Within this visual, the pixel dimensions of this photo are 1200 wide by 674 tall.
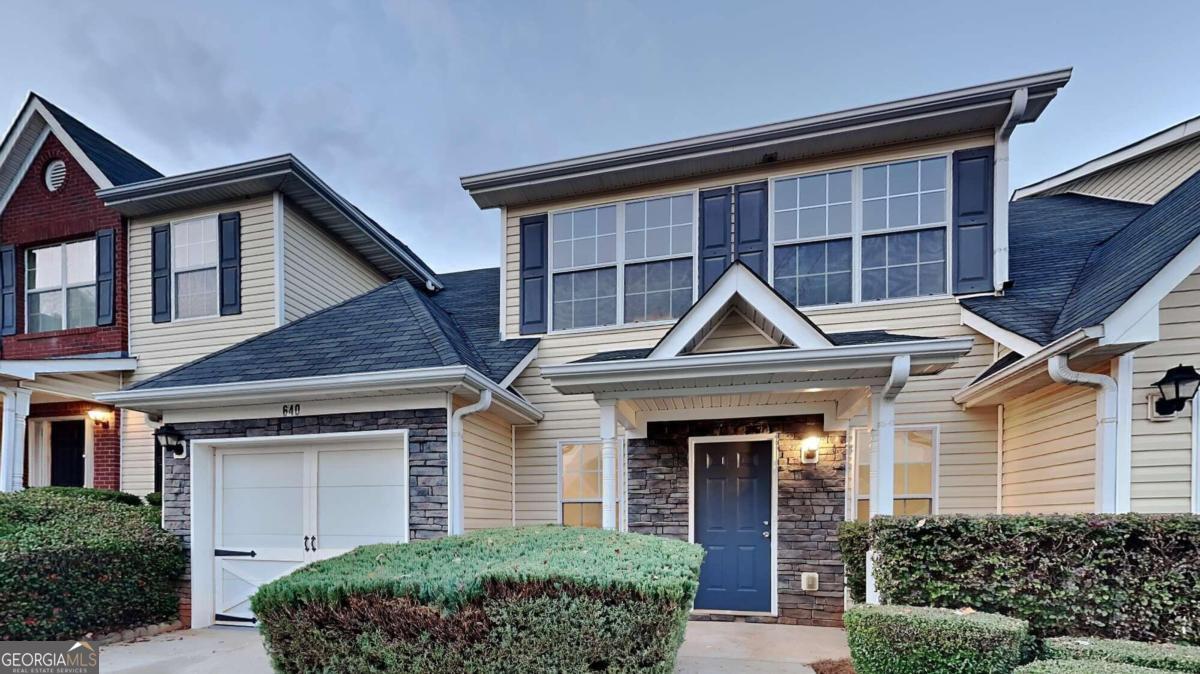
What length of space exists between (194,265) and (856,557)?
926 cm

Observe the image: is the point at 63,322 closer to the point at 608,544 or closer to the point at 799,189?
the point at 608,544

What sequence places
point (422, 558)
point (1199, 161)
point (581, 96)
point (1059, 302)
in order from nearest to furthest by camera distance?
point (422, 558)
point (1059, 302)
point (1199, 161)
point (581, 96)

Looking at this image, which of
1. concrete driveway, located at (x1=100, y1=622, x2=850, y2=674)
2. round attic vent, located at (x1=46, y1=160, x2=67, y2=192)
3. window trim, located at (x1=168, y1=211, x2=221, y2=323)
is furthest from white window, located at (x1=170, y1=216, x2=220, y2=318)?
concrete driveway, located at (x1=100, y1=622, x2=850, y2=674)

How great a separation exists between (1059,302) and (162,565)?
923 centimetres

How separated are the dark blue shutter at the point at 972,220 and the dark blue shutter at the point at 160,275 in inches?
404

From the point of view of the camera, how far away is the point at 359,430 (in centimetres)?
571

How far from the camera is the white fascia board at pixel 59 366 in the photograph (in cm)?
702

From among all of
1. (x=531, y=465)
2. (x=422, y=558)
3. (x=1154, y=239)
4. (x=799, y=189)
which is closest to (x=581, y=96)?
(x=799, y=189)

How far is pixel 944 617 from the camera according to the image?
3.56m

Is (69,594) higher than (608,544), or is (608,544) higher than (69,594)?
(608,544)

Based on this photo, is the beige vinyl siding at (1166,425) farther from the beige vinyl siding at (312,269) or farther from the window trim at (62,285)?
the window trim at (62,285)

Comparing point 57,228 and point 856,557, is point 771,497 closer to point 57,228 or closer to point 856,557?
point 856,557

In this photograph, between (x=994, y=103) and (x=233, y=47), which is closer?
(x=994, y=103)

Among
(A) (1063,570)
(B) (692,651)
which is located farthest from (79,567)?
(A) (1063,570)
